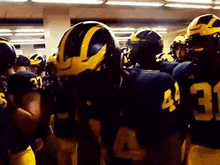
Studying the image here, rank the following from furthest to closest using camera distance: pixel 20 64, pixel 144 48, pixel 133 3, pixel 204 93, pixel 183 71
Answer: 1. pixel 133 3
2. pixel 20 64
3. pixel 144 48
4. pixel 183 71
5. pixel 204 93

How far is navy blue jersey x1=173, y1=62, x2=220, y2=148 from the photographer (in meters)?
2.73

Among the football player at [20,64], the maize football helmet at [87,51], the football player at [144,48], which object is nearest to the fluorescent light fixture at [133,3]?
the football player at [20,64]

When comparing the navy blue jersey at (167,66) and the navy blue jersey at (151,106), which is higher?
the navy blue jersey at (151,106)

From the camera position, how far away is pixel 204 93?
2.77 metres

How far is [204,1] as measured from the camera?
8.76 metres

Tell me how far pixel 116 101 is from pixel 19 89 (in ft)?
4.30

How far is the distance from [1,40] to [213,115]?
181 centimetres

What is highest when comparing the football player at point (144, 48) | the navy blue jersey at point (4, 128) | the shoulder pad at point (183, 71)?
the football player at point (144, 48)

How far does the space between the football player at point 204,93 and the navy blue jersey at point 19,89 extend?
124cm

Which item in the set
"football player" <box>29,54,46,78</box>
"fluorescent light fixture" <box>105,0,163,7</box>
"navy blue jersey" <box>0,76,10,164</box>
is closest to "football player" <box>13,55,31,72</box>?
"football player" <box>29,54,46,78</box>

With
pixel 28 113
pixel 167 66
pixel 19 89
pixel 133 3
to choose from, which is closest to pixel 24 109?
pixel 28 113

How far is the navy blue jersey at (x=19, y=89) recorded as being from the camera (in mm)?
2799

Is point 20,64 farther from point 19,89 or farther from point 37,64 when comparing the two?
point 19,89

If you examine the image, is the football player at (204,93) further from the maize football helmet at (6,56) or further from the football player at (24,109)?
the maize football helmet at (6,56)
